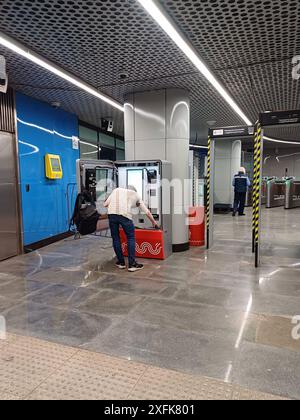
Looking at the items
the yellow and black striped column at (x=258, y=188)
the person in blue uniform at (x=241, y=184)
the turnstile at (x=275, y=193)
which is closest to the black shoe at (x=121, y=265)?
the yellow and black striped column at (x=258, y=188)

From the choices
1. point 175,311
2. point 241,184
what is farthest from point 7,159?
point 241,184

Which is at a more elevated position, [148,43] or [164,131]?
[148,43]

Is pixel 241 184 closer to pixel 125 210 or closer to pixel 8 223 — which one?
pixel 125 210

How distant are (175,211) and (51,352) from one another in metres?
3.58

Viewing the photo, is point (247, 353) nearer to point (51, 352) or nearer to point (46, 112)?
point (51, 352)

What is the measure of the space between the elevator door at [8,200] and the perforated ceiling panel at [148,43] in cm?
113

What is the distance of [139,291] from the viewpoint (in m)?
3.77

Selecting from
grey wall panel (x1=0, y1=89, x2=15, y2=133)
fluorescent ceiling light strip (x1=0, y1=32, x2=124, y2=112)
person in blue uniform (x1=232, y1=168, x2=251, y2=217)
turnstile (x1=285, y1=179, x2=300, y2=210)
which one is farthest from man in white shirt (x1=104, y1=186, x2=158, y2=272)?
turnstile (x1=285, y1=179, x2=300, y2=210)

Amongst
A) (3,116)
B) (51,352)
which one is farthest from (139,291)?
(3,116)

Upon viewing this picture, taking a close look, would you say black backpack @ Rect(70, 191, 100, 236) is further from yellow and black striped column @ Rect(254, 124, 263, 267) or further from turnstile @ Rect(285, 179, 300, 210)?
turnstile @ Rect(285, 179, 300, 210)

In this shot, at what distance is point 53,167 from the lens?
6.61 metres

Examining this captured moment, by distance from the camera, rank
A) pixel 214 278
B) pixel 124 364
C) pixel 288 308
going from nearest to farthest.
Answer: pixel 124 364 → pixel 288 308 → pixel 214 278

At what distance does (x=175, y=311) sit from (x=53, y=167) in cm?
464
